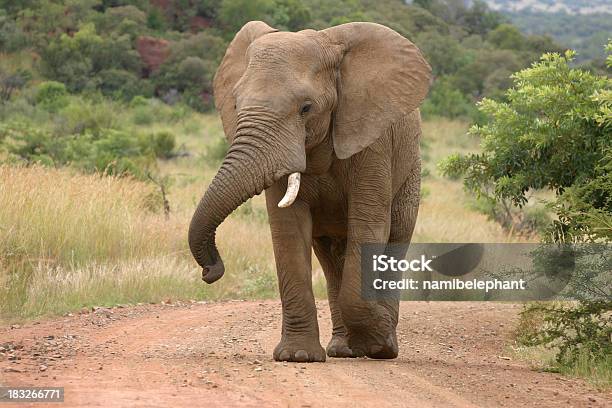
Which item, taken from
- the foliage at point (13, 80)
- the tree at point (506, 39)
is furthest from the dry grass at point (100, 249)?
the tree at point (506, 39)

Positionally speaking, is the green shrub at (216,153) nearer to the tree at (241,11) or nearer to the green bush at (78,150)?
the green bush at (78,150)

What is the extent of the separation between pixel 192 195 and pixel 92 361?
10573 millimetres

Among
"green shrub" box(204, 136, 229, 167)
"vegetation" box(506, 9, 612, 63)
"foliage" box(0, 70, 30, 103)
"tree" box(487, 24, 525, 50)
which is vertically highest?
"vegetation" box(506, 9, 612, 63)

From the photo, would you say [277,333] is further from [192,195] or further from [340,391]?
[192,195]

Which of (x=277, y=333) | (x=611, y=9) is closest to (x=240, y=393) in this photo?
(x=277, y=333)

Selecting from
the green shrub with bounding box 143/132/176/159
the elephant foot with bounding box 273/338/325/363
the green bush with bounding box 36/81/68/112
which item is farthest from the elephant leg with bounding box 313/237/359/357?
the green bush with bounding box 36/81/68/112

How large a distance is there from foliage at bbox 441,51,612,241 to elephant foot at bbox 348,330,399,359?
1.68 metres

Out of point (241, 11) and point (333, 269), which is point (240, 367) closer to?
point (333, 269)

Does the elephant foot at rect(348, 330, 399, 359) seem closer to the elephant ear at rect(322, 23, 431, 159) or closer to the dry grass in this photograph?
the elephant ear at rect(322, 23, 431, 159)

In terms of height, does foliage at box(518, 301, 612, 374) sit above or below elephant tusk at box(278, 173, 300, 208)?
below

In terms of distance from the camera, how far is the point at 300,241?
26.3 ft

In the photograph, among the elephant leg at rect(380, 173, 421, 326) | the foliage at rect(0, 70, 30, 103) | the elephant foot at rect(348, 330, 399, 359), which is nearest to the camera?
the elephant foot at rect(348, 330, 399, 359)

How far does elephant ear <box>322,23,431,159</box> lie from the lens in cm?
805

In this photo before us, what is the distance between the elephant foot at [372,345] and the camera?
8.38 m
